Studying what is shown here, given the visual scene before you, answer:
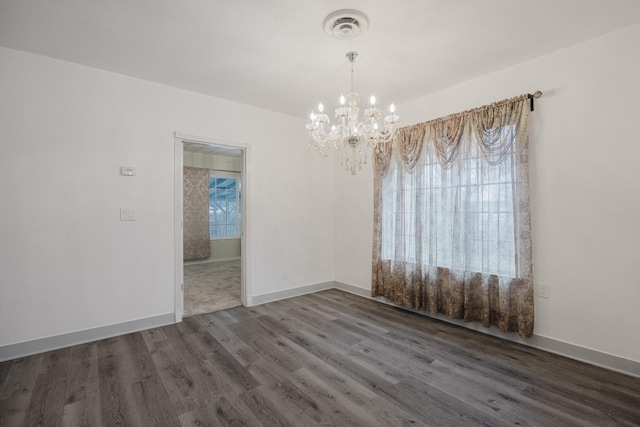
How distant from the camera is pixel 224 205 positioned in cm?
781

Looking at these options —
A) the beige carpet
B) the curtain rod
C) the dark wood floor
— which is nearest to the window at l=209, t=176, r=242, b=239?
the beige carpet

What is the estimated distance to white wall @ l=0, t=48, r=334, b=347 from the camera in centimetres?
265

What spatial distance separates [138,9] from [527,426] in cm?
379

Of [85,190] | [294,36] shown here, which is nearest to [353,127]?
[294,36]

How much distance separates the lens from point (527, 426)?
1.77 meters

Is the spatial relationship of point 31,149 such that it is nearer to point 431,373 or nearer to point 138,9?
point 138,9

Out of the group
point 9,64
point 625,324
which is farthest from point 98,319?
point 625,324

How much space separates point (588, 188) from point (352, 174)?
202 centimetres

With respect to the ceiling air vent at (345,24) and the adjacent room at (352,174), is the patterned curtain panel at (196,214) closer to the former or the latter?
the adjacent room at (352,174)

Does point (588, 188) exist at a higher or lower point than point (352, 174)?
lower

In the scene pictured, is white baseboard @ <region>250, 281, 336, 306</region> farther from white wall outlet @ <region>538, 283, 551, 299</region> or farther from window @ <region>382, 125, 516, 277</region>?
white wall outlet @ <region>538, 283, 551, 299</region>

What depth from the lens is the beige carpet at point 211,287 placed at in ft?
13.2

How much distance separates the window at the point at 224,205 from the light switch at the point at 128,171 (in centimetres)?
432

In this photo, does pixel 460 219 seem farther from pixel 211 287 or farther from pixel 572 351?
pixel 211 287
